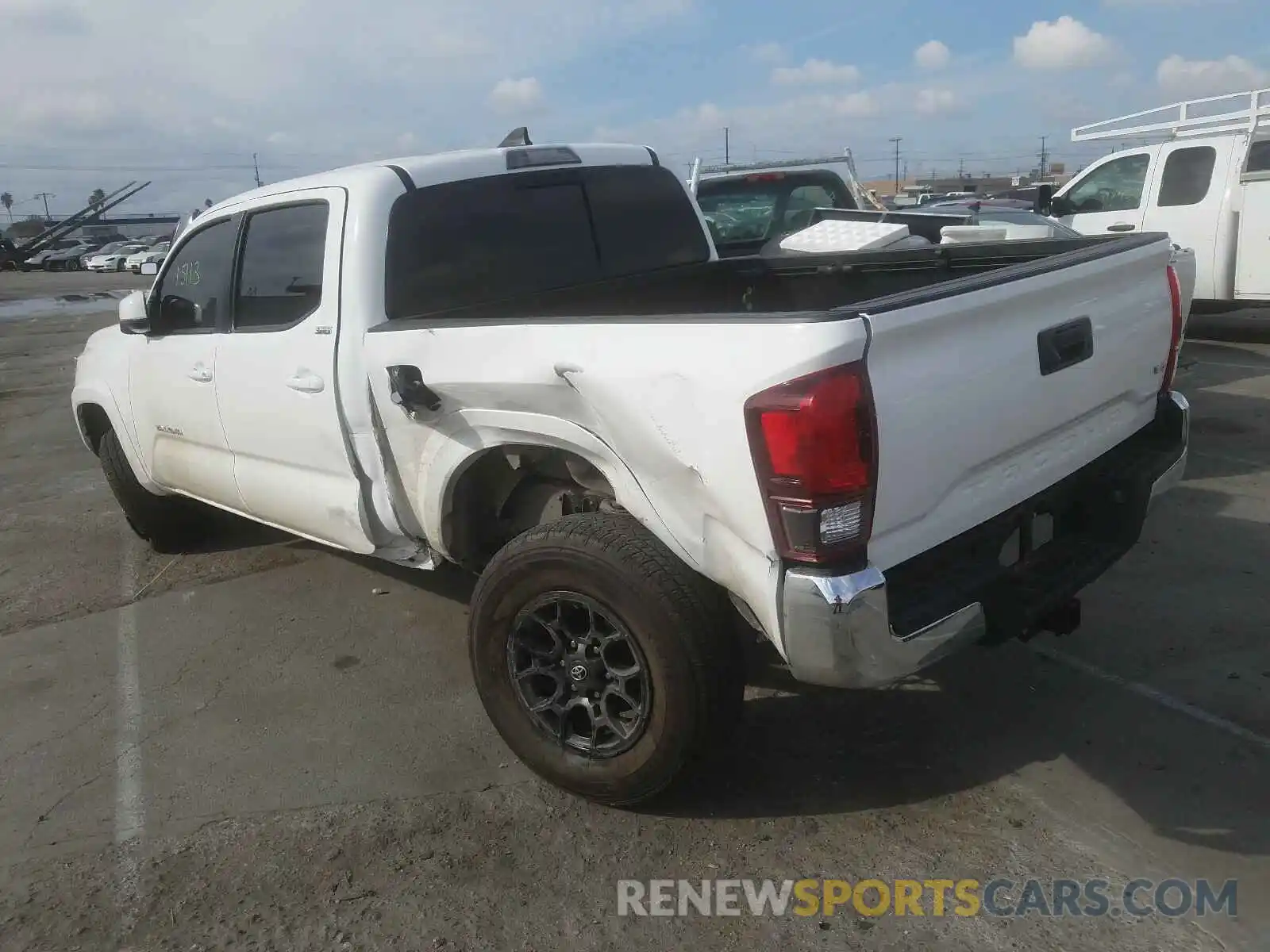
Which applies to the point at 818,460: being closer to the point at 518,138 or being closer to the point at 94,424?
the point at 518,138

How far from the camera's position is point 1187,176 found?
10.7 m

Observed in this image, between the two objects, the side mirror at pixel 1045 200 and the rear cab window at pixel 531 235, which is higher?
the rear cab window at pixel 531 235

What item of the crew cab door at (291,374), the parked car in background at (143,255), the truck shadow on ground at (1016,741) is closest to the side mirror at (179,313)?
the crew cab door at (291,374)

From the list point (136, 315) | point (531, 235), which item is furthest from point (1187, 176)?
point (136, 315)

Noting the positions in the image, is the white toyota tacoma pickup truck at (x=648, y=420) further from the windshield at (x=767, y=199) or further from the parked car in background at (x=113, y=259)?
the parked car in background at (x=113, y=259)

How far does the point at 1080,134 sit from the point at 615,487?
1204 cm

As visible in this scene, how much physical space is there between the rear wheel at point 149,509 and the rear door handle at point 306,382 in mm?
2090

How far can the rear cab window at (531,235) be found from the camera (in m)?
3.78

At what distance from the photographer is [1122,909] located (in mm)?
2637

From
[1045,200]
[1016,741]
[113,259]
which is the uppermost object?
[1045,200]

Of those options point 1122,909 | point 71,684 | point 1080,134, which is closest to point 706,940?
point 1122,909

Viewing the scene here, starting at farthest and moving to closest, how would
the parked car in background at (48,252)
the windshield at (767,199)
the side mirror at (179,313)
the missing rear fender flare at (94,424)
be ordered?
the parked car in background at (48,252) → the windshield at (767,199) → the missing rear fender flare at (94,424) → the side mirror at (179,313)

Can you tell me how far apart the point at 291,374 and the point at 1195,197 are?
10008 millimetres

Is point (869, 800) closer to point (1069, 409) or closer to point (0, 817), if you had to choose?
point (1069, 409)
